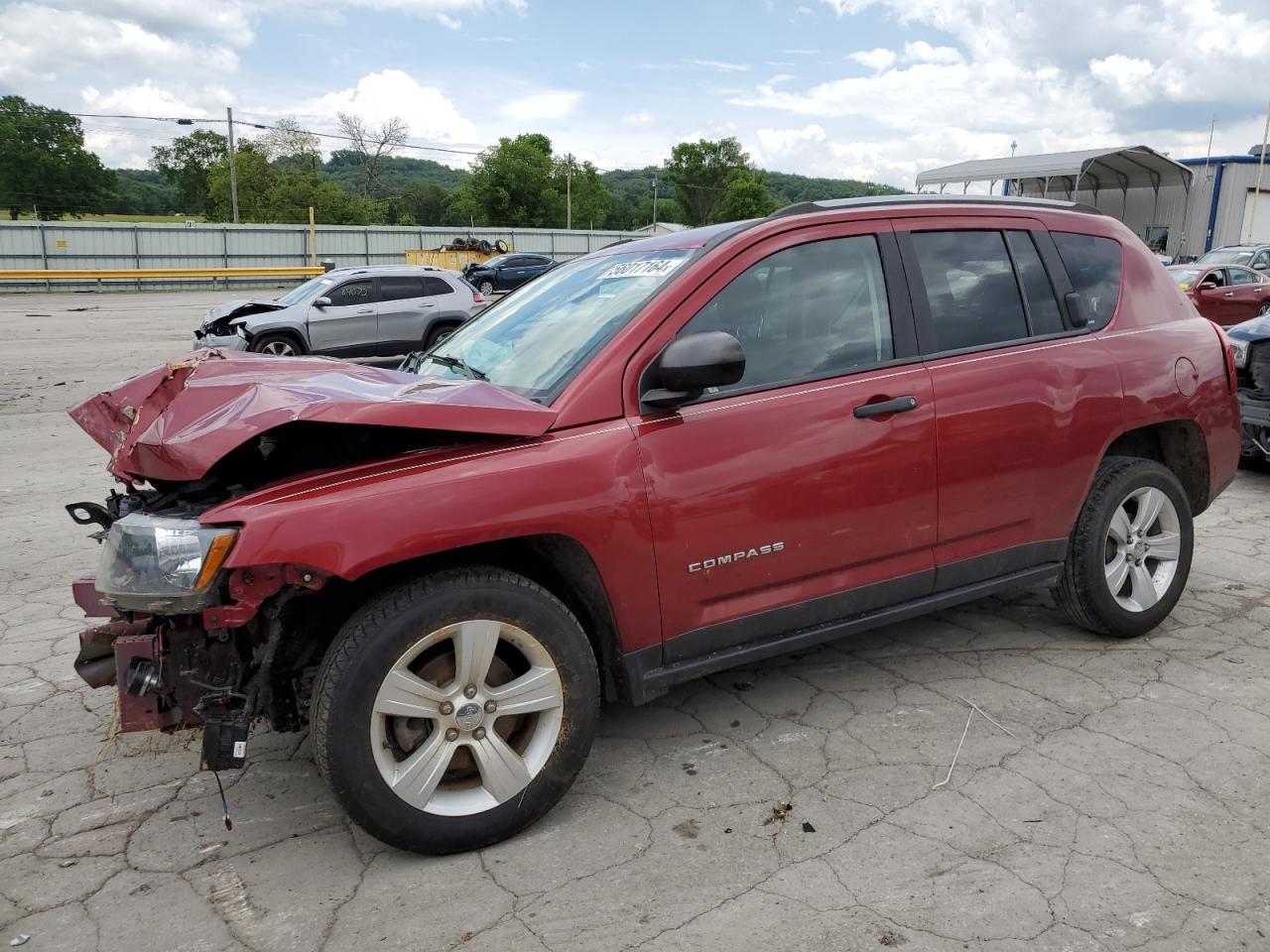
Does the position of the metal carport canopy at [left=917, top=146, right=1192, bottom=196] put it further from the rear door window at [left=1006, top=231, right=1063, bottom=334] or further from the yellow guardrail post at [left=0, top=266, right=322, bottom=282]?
the rear door window at [left=1006, top=231, right=1063, bottom=334]

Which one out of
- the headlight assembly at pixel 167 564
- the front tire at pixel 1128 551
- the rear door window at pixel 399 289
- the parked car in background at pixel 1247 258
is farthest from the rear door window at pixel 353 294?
the parked car in background at pixel 1247 258

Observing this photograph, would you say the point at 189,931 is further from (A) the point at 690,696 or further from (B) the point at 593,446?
(A) the point at 690,696

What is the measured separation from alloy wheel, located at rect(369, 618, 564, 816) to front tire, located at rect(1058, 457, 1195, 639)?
95.8 inches

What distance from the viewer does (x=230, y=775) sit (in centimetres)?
322

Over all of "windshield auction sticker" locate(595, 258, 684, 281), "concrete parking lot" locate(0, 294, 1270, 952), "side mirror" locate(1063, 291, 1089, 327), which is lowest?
"concrete parking lot" locate(0, 294, 1270, 952)

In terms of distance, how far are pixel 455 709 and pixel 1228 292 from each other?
19.1 meters

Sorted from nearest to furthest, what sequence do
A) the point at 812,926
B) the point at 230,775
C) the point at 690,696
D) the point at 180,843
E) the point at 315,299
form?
the point at 812,926
the point at 180,843
the point at 230,775
the point at 690,696
the point at 315,299

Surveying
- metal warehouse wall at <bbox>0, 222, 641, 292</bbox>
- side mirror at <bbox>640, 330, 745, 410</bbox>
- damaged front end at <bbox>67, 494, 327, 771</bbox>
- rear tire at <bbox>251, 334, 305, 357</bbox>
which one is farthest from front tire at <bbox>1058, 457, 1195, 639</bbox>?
metal warehouse wall at <bbox>0, 222, 641, 292</bbox>

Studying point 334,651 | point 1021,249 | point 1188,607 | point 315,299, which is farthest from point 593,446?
point 315,299

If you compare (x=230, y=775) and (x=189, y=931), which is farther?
(x=230, y=775)

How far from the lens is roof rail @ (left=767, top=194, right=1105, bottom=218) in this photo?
3461 millimetres

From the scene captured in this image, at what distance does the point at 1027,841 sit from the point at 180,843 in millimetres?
2487

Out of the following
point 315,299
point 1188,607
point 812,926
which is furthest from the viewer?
point 315,299

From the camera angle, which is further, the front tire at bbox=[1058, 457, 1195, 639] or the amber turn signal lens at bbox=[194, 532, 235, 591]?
the front tire at bbox=[1058, 457, 1195, 639]
